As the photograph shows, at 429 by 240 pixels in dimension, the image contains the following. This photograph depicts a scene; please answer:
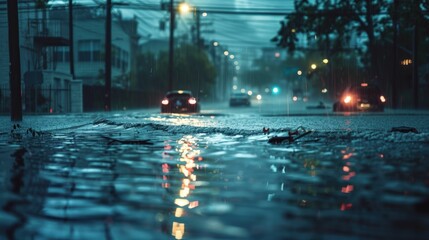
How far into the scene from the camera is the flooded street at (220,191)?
3.98 metres

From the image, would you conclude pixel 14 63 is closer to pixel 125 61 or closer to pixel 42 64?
pixel 42 64

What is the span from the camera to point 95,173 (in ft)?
21.8

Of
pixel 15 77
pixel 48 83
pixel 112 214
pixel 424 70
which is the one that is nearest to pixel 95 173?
pixel 112 214

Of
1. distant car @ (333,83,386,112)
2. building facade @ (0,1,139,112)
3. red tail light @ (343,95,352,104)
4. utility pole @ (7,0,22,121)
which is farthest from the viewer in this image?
building facade @ (0,1,139,112)

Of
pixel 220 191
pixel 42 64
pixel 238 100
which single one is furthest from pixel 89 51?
pixel 220 191

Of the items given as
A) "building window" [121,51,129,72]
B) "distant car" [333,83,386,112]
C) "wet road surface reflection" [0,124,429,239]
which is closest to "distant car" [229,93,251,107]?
"building window" [121,51,129,72]

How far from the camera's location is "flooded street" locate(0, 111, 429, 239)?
398 cm

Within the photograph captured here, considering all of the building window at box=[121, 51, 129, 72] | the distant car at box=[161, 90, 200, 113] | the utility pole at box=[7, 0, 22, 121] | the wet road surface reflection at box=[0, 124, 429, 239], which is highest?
the building window at box=[121, 51, 129, 72]

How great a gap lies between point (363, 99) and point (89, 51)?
32897 mm

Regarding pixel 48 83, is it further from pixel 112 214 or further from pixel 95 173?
pixel 112 214

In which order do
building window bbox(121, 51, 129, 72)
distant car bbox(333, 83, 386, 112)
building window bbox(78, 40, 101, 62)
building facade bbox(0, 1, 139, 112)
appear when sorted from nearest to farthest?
distant car bbox(333, 83, 386, 112), building facade bbox(0, 1, 139, 112), building window bbox(78, 40, 101, 62), building window bbox(121, 51, 129, 72)

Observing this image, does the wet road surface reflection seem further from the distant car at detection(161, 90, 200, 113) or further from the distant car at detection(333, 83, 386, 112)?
the distant car at detection(161, 90, 200, 113)

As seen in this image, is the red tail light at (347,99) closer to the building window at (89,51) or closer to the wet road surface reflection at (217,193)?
the wet road surface reflection at (217,193)

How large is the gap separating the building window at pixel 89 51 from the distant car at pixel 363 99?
31.3 m
